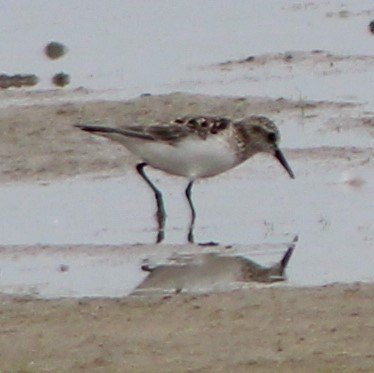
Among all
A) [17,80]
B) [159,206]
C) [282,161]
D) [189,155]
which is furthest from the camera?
[17,80]

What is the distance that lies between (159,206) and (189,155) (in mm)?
645

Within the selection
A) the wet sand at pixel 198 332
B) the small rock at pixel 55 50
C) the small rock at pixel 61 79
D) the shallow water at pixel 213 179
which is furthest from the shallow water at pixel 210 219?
the small rock at pixel 55 50

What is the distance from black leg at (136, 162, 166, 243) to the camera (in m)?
12.0

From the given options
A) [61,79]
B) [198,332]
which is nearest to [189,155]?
[198,332]

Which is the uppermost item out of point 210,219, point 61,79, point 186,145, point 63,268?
point 186,145

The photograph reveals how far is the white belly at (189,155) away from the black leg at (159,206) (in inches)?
3.1

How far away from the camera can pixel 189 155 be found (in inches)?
509


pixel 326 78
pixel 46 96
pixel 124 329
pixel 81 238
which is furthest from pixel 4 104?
pixel 124 329

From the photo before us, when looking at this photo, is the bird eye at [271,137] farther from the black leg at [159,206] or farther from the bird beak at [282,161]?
the black leg at [159,206]

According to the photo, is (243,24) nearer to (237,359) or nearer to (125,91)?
(125,91)

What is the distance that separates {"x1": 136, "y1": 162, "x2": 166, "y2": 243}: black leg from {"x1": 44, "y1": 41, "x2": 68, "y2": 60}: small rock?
4.16 metres

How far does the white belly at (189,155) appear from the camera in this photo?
42.3ft

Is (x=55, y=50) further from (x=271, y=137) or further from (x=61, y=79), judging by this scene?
(x=271, y=137)

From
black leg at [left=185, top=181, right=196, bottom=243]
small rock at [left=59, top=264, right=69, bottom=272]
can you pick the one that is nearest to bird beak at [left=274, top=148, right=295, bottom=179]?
black leg at [left=185, top=181, right=196, bottom=243]
